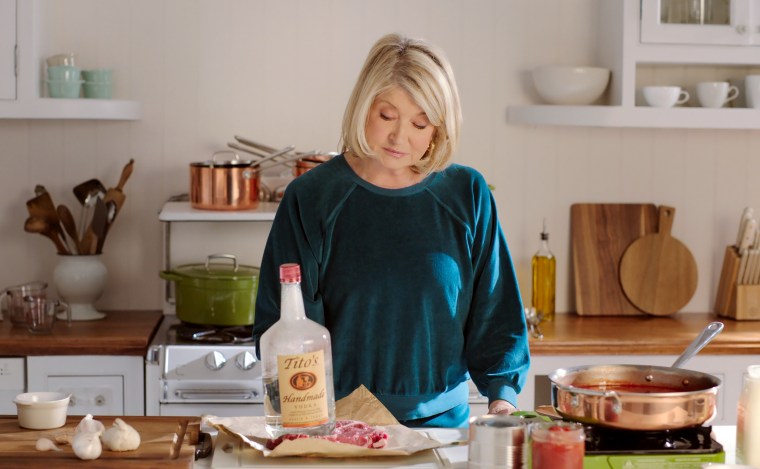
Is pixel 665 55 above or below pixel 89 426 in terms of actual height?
above

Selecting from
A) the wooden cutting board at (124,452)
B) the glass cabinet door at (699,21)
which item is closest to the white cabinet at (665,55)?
the glass cabinet door at (699,21)

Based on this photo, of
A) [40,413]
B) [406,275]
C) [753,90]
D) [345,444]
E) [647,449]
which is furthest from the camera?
[753,90]

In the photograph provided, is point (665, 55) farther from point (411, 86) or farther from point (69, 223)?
point (69, 223)

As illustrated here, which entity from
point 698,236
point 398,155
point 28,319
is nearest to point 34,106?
point 28,319

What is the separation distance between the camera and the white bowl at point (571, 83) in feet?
12.0

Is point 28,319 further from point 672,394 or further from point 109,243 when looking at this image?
point 672,394

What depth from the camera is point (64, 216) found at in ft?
11.7

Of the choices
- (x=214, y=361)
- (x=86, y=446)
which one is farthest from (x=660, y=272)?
(x=86, y=446)

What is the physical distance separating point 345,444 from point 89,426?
16.9 inches

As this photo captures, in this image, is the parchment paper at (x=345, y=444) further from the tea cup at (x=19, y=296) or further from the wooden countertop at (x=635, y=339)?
the tea cup at (x=19, y=296)

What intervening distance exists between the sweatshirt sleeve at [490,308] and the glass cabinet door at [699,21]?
1.62 metres

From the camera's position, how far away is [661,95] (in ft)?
11.7

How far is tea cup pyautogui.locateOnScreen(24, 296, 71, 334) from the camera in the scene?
130 inches

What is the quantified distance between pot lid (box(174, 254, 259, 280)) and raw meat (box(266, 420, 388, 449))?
159cm
